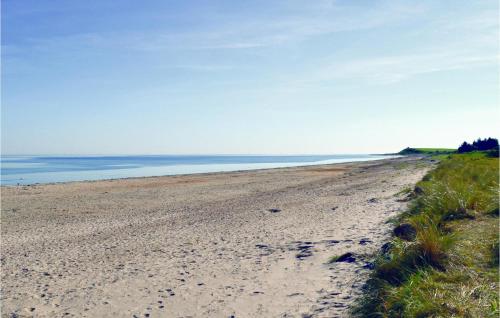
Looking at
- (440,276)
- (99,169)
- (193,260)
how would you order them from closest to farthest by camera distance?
(440,276) < (193,260) < (99,169)

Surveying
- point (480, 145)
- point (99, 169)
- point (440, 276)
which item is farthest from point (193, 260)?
point (480, 145)

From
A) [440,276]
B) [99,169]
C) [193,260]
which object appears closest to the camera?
[440,276]

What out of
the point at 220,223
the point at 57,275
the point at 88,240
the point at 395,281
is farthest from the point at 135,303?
the point at 220,223

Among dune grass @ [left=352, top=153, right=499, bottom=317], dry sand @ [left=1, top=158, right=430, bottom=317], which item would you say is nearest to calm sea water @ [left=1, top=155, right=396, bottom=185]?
dry sand @ [left=1, top=158, right=430, bottom=317]

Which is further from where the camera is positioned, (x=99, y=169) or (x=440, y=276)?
(x=99, y=169)

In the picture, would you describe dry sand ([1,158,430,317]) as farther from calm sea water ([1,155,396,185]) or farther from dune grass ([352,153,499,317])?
calm sea water ([1,155,396,185])

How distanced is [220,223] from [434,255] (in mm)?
8506

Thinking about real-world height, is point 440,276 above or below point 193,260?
above

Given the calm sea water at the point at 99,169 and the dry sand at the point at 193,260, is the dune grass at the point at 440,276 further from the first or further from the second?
the calm sea water at the point at 99,169

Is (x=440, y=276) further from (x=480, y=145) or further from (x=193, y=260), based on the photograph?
(x=480, y=145)

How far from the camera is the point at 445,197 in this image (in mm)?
10477

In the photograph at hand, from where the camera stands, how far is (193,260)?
910 centimetres

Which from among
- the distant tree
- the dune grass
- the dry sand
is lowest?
the dry sand

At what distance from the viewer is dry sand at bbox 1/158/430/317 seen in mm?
6449
